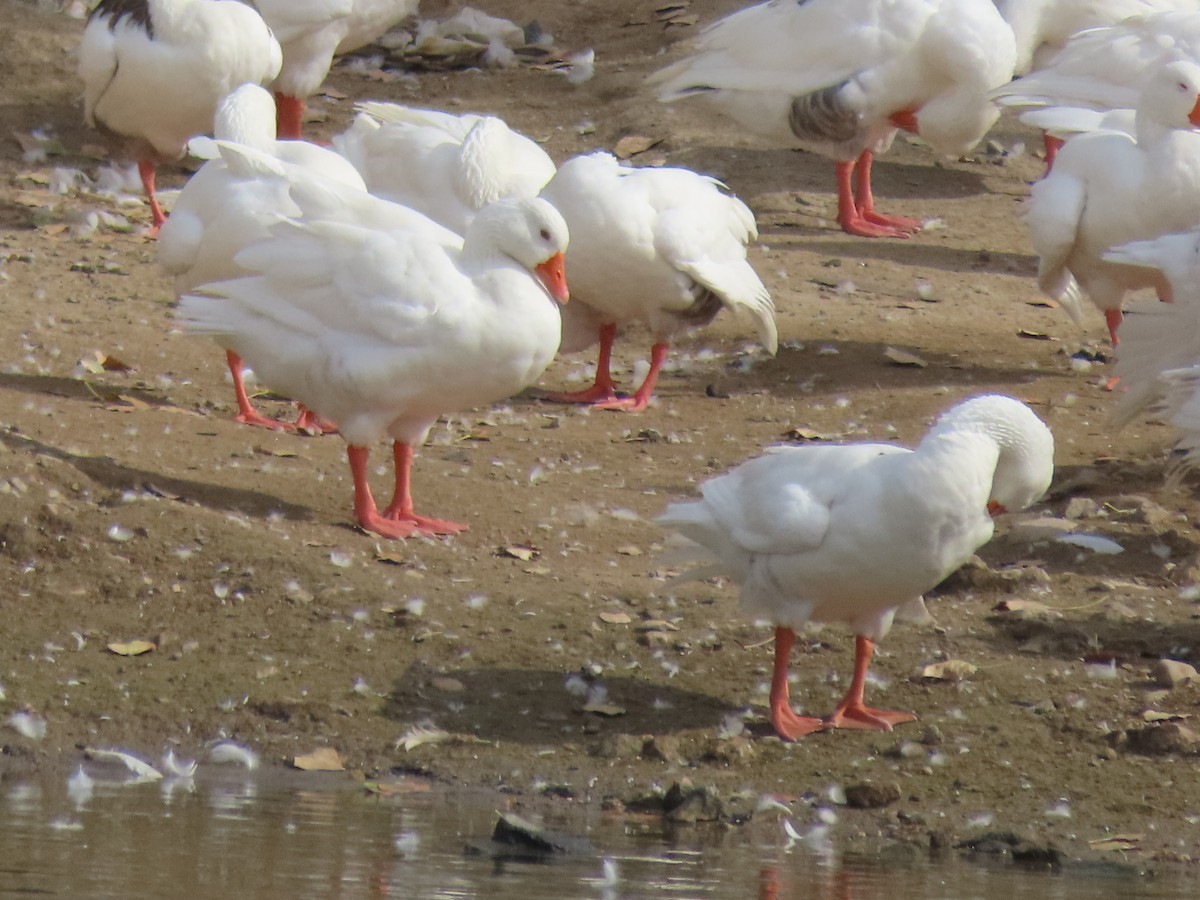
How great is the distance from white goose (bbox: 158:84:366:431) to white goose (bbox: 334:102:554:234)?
55 centimetres

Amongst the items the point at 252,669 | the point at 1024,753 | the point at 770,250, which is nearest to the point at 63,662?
the point at 252,669

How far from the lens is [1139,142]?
9.05 m

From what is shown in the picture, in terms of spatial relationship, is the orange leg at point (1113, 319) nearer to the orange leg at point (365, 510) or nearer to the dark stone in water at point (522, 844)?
the orange leg at point (365, 510)

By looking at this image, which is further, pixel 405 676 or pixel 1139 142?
pixel 1139 142

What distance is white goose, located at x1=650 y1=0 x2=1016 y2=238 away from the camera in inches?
433

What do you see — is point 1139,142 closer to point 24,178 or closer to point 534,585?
point 534,585

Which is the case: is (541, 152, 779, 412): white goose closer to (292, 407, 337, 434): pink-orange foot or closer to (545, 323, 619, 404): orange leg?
(545, 323, 619, 404): orange leg

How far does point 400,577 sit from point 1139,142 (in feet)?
14.5

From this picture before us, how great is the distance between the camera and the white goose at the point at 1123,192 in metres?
8.82

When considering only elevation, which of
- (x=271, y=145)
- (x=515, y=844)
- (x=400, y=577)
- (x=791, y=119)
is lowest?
(x=515, y=844)

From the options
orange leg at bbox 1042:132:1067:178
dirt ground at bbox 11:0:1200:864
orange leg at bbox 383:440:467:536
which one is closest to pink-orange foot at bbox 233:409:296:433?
dirt ground at bbox 11:0:1200:864

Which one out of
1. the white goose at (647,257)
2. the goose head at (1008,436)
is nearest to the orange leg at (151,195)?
the white goose at (647,257)

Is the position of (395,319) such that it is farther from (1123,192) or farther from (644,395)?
(1123,192)

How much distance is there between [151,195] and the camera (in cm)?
1069
